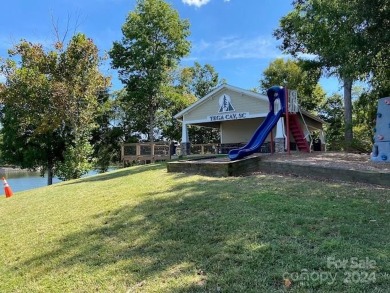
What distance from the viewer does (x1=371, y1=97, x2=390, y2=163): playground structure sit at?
375 inches

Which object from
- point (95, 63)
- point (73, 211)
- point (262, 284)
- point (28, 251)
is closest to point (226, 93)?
point (95, 63)

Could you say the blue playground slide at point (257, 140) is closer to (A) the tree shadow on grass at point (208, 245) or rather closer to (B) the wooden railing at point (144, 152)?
(A) the tree shadow on grass at point (208, 245)

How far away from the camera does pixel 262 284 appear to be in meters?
2.78

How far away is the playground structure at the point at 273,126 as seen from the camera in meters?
10.4

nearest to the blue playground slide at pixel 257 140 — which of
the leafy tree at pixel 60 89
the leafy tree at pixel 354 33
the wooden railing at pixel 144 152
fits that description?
the leafy tree at pixel 354 33

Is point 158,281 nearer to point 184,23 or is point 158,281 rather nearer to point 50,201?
point 50,201

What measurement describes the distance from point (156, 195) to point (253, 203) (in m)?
2.05

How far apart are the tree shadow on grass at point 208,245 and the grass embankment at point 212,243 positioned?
0.01 metres

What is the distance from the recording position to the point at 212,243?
3.72 metres

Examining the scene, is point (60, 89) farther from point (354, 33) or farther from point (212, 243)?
point (212, 243)

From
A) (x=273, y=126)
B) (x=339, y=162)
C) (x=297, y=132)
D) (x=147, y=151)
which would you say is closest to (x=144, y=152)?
(x=147, y=151)

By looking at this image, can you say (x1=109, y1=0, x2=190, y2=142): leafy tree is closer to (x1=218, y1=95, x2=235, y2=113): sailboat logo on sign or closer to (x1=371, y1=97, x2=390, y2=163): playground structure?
(x1=218, y1=95, x2=235, y2=113): sailboat logo on sign

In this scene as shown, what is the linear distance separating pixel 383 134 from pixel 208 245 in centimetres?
796

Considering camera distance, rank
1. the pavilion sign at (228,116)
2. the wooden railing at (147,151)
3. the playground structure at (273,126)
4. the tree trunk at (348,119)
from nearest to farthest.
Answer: the playground structure at (273,126)
the pavilion sign at (228,116)
the tree trunk at (348,119)
the wooden railing at (147,151)
